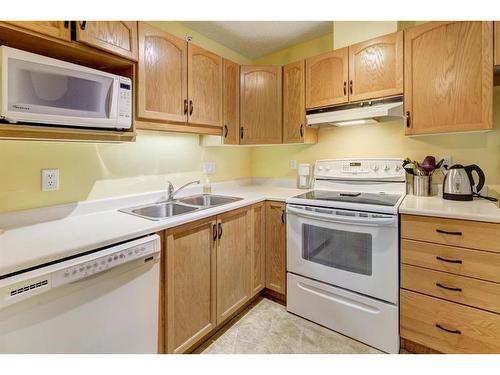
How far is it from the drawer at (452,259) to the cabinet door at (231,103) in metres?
1.54

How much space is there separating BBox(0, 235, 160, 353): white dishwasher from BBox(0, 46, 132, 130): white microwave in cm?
63

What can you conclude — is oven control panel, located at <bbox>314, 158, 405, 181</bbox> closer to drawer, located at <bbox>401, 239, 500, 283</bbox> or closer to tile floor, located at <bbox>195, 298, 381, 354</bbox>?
drawer, located at <bbox>401, 239, 500, 283</bbox>

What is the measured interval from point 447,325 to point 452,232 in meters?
0.55

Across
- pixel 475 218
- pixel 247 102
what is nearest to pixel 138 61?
pixel 247 102

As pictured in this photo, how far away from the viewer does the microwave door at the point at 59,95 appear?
3.52ft

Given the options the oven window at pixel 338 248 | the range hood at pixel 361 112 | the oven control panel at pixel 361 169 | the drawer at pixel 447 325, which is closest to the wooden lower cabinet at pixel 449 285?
the drawer at pixel 447 325

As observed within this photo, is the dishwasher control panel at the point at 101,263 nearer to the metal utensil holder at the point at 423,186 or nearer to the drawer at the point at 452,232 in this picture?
the drawer at the point at 452,232

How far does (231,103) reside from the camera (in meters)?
2.33

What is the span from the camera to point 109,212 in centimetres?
171

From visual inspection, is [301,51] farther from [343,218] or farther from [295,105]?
[343,218]

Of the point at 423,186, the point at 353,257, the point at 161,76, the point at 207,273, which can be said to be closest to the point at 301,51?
the point at 161,76

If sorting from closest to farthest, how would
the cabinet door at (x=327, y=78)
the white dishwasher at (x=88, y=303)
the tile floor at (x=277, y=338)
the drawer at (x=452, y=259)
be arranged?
the white dishwasher at (x=88, y=303) → the drawer at (x=452, y=259) → the tile floor at (x=277, y=338) → the cabinet door at (x=327, y=78)

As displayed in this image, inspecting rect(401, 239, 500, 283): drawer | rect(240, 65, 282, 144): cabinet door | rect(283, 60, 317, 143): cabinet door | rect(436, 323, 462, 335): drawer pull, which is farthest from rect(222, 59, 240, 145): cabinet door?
rect(436, 323, 462, 335): drawer pull
